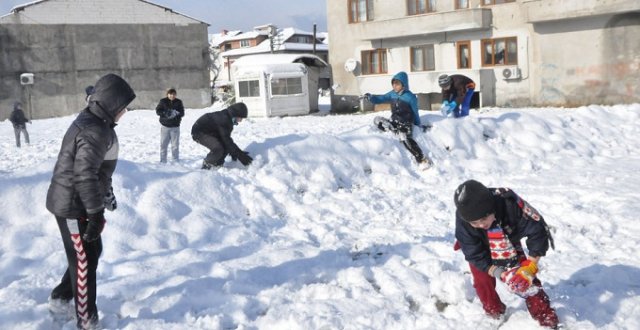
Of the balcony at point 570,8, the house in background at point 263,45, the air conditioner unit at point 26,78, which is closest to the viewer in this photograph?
the balcony at point 570,8

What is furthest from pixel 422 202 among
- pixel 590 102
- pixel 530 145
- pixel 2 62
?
pixel 2 62

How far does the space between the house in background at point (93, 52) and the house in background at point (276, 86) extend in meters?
9.51

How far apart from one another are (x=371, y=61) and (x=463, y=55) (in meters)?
4.94

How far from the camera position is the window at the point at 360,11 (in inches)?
1097

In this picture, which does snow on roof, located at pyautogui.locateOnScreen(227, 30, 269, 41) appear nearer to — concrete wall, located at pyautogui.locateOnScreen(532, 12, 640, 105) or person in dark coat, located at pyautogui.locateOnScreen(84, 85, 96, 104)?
concrete wall, located at pyautogui.locateOnScreen(532, 12, 640, 105)

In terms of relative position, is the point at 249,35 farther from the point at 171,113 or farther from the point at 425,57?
the point at 171,113

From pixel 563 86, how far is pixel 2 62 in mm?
28837

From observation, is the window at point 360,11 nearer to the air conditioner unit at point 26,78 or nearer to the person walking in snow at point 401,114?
the air conditioner unit at point 26,78

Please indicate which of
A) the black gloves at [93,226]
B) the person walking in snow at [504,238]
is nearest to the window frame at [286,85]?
the black gloves at [93,226]

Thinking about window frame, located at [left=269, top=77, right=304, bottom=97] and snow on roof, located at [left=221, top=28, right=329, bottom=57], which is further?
snow on roof, located at [left=221, top=28, right=329, bottom=57]

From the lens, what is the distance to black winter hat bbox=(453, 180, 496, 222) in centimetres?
365

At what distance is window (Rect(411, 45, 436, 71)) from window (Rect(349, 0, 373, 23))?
295 centimetres

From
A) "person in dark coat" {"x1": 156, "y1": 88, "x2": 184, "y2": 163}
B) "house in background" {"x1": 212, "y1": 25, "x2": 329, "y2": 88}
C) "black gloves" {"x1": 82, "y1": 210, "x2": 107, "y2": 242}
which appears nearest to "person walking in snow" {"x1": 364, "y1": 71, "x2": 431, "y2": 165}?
"person in dark coat" {"x1": 156, "y1": 88, "x2": 184, "y2": 163}

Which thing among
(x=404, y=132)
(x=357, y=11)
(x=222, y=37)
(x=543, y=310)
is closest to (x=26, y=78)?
(x=357, y=11)
